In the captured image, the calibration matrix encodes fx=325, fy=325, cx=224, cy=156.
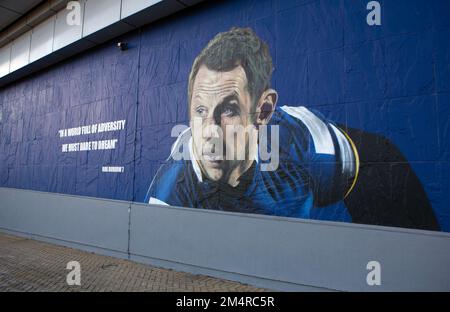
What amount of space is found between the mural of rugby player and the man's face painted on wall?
0.05 feet

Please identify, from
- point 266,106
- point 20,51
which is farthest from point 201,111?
point 20,51

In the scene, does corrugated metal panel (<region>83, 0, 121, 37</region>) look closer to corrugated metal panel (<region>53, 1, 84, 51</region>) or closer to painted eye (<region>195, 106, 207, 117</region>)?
corrugated metal panel (<region>53, 1, 84, 51</region>)

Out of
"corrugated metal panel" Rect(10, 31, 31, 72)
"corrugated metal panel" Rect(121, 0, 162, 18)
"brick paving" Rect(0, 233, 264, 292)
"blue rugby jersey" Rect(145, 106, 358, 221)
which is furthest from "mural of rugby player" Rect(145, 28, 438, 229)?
"corrugated metal panel" Rect(10, 31, 31, 72)

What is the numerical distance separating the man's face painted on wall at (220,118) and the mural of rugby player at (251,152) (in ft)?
0.05

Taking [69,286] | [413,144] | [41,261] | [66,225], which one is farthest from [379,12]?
[66,225]

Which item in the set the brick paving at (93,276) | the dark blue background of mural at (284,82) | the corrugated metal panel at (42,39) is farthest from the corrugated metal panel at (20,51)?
the brick paving at (93,276)

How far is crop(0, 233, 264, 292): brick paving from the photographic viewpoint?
4664 mm

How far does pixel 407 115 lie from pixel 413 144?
0.35m

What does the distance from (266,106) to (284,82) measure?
0.44m

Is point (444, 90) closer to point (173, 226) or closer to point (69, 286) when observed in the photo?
point (173, 226)

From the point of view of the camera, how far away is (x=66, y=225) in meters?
7.70

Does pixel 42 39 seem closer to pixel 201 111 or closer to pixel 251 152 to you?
pixel 201 111

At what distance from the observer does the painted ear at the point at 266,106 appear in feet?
16.0
